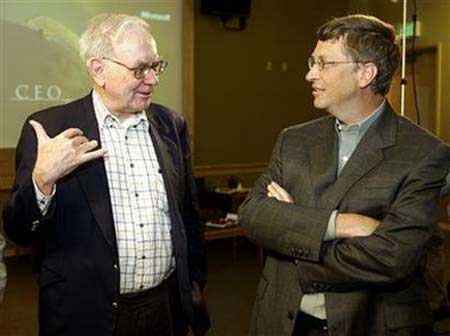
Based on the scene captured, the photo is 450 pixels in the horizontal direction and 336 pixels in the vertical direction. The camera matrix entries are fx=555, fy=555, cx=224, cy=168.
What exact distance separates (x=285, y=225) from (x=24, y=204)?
2.54ft

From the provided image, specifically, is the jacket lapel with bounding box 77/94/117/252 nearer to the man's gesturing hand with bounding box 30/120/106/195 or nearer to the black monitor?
the man's gesturing hand with bounding box 30/120/106/195

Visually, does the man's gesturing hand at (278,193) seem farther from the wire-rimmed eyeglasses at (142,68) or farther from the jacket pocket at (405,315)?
the wire-rimmed eyeglasses at (142,68)

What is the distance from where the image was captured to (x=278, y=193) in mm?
1737

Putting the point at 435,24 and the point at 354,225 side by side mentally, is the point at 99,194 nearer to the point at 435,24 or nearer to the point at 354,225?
the point at 354,225

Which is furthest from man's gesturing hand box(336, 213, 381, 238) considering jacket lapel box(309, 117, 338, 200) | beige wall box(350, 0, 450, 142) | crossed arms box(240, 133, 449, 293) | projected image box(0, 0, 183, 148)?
beige wall box(350, 0, 450, 142)

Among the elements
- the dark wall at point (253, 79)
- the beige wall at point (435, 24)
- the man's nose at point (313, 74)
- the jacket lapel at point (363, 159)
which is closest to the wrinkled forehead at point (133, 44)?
the man's nose at point (313, 74)

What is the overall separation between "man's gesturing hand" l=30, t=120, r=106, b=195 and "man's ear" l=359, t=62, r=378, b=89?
0.85m

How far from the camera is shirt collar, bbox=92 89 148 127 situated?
1.93 meters

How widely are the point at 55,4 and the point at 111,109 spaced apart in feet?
14.1

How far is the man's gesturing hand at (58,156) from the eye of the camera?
1604 millimetres

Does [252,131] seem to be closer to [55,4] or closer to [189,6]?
[189,6]

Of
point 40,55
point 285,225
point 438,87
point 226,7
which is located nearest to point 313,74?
point 285,225

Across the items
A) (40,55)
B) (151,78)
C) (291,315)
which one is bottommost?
(291,315)

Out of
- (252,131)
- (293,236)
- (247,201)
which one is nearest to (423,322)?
(293,236)
